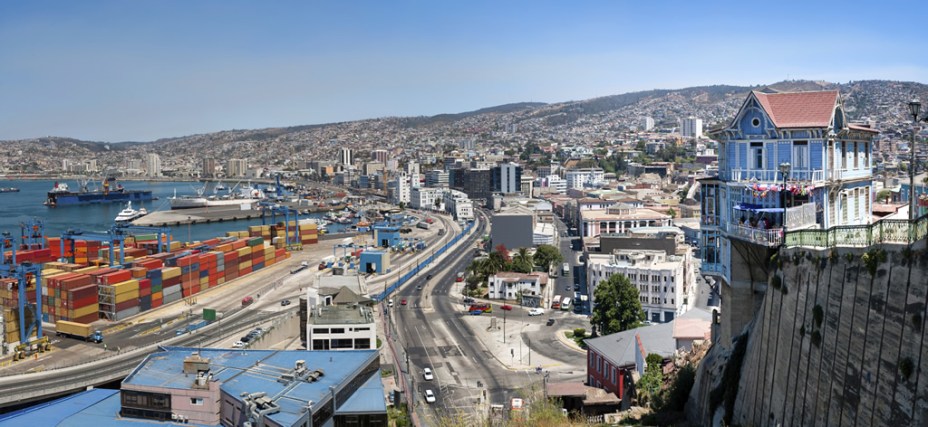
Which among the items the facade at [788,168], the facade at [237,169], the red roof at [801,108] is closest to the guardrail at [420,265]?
the facade at [788,168]

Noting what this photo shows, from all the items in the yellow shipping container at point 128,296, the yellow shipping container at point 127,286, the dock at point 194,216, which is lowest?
the yellow shipping container at point 128,296

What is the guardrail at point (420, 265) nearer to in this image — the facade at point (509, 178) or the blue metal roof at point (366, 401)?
the blue metal roof at point (366, 401)

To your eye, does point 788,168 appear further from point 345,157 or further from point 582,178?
point 345,157

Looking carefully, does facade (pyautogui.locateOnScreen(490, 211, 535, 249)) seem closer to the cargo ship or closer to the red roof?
the red roof

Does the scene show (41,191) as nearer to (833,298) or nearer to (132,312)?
(132,312)

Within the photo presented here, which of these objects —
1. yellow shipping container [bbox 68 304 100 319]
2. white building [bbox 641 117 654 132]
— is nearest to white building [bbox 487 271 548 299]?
yellow shipping container [bbox 68 304 100 319]
